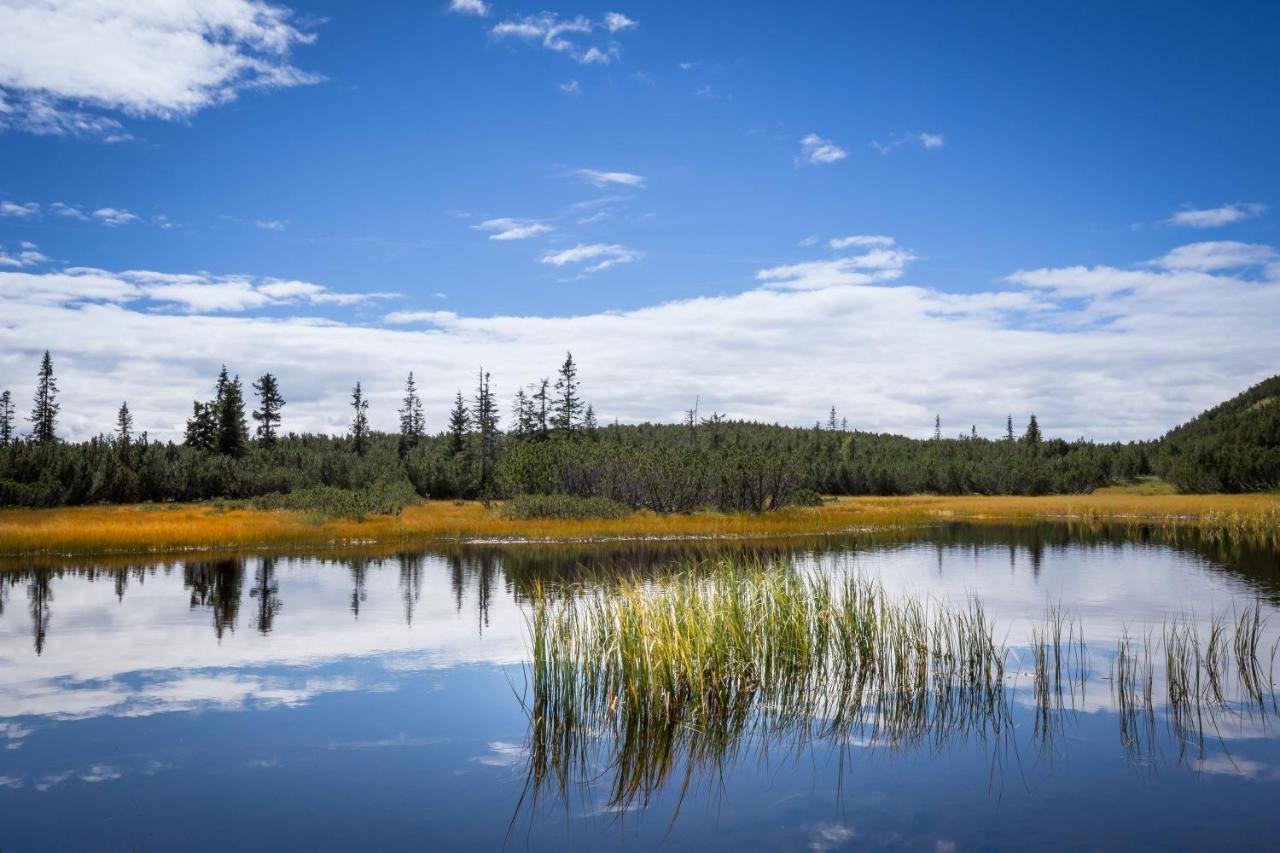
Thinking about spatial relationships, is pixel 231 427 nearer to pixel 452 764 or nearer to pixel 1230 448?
pixel 452 764

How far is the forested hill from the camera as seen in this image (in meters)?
83.4

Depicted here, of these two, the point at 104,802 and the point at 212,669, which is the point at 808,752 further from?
the point at 212,669

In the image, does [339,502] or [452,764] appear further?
[339,502]

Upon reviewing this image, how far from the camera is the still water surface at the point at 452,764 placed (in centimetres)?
949

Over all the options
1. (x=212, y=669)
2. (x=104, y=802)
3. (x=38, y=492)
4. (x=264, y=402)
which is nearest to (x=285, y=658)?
(x=212, y=669)

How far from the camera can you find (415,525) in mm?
45188

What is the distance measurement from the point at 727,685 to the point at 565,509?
1507 inches

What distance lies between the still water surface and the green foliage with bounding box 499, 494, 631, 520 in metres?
28.4

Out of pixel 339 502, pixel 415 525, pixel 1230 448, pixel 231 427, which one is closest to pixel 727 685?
pixel 415 525

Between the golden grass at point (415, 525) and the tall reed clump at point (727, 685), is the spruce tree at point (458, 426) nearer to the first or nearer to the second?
the golden grass at point (415, 525)

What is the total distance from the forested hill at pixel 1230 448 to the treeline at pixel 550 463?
0.66 ft

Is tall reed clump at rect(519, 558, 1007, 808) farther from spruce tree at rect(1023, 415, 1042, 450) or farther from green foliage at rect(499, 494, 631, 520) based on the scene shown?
spruce tree at rect(1023, 415, 1042, 450)

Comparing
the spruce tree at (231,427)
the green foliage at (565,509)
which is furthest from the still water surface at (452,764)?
the spruce tree at (231,427)

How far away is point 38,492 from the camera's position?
54.6 metres
